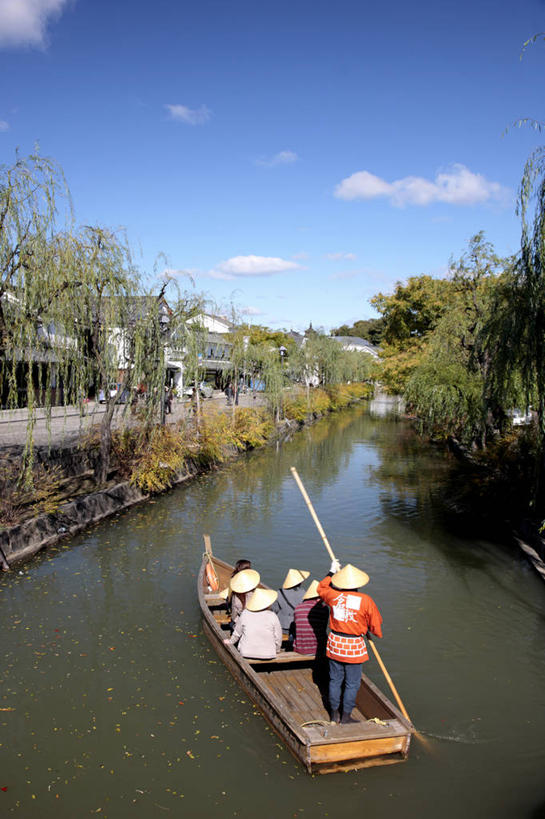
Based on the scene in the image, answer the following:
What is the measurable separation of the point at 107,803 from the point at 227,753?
116 cm

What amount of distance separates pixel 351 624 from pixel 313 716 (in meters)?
1.14

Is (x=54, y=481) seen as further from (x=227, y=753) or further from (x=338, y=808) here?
(x=338, y=808)

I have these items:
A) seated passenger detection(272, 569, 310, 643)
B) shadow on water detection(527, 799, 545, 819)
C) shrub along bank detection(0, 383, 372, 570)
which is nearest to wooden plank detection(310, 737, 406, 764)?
shadow on water detection(527, 799, 545, 819)

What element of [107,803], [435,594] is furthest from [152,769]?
[435,594]

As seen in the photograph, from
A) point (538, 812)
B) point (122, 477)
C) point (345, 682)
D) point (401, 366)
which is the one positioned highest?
point (401, 366)

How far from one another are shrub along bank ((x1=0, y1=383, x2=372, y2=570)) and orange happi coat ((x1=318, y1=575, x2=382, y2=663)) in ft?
22.5

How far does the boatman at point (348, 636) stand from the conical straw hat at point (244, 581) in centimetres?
170

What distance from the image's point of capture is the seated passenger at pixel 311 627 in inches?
261

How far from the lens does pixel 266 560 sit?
1105cm

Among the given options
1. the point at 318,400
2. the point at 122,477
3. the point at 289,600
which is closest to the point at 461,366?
the point at 122,477

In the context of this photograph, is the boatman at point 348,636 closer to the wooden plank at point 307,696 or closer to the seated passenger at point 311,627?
the wooden plank at point 307,696

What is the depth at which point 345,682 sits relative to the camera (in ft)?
18.2

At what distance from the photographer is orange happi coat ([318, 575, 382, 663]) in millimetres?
5441

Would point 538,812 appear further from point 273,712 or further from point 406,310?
point 406,310
